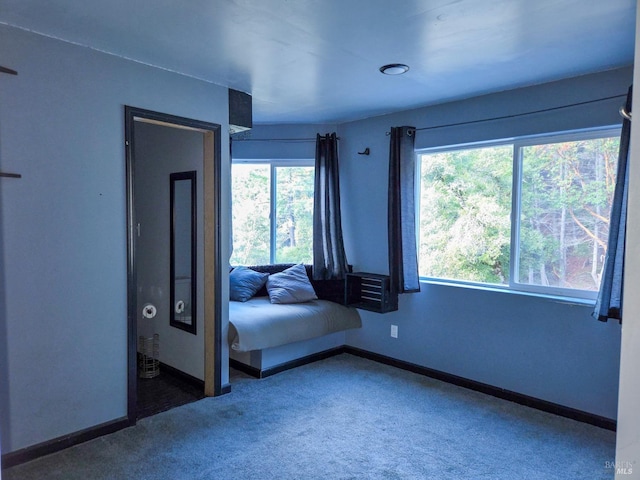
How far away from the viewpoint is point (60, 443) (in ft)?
7.97

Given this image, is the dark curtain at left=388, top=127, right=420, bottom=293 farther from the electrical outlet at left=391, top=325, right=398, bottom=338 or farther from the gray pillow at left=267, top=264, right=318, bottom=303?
the gray pillow at left=267, top=264, right=318, bottom=303

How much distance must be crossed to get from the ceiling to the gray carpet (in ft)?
7.64

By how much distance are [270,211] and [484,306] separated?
7.79 ft

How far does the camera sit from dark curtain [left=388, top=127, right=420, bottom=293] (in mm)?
3742

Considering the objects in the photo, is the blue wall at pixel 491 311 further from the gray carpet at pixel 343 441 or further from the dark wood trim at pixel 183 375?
the dark wood trim at pixel 183 375

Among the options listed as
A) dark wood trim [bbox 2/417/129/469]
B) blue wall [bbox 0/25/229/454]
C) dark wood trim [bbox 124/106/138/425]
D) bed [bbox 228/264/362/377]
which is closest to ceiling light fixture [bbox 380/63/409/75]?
blue wall [bbox 0/25/229/454]

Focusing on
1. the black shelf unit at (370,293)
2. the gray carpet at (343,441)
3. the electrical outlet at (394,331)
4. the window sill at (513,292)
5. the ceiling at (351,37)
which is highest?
the ceiling at (351,37)

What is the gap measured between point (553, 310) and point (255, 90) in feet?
9.04

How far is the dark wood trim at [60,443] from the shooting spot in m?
2.27

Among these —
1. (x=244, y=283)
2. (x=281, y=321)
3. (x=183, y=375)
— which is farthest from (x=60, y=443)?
(x=244, y=283)

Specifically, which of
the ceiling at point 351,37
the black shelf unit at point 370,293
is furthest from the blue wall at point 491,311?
the ceiling at point 351,37

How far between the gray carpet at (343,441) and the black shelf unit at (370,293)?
2.56ft

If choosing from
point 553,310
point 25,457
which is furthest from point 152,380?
point 553,310

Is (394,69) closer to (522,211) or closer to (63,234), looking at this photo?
(522,211)
